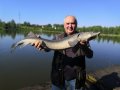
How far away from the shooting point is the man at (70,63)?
4926 millimetres

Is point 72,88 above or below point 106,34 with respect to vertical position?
above

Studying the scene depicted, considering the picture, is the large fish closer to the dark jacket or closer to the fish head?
the fish head

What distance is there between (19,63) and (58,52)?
1421 centimetres


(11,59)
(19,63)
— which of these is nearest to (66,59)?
(19,63)

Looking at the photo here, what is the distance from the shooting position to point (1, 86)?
1249 centimetres

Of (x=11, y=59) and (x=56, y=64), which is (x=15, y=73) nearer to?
(x=11, y=59)

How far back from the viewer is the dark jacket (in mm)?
4973

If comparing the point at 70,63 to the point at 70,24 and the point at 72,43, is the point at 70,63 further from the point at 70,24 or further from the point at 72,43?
the point at 70,24

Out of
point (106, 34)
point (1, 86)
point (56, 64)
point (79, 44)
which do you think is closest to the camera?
point (79, 44)

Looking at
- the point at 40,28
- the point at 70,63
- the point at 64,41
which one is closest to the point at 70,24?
the point at 64,41

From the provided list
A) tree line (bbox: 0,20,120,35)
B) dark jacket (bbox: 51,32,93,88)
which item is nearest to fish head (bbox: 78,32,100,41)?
dark jacket (bbox: 51,32,93,88)

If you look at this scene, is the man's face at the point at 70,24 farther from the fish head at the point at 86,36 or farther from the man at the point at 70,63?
the fish head at the point at 86,36

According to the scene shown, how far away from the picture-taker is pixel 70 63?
16.7 feet

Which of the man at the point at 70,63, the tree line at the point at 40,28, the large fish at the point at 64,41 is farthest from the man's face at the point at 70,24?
the tree line at the point at 40,28
